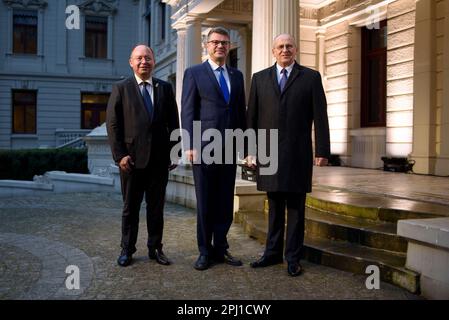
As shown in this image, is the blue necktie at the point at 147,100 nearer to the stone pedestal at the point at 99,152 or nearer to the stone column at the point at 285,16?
the stone column at the point at 285,16

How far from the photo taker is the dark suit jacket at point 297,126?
156 inches

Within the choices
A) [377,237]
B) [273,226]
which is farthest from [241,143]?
[377,237]

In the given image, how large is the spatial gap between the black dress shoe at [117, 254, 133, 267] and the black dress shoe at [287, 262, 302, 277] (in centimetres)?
145

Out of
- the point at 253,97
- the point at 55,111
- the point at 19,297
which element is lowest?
the point at 19,297

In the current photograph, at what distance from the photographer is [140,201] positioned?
4.42 metres

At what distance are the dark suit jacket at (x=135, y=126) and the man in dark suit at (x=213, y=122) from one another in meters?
0.26

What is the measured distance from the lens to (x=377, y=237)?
411 cm

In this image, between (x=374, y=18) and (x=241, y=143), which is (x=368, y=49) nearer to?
(x=374, y=18)

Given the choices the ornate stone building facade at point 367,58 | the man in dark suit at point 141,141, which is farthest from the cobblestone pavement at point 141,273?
the ornate stone building facade at point 367,58

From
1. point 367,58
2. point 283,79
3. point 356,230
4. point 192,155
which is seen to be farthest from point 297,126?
point 367,58

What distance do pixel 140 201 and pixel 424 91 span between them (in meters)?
7.15

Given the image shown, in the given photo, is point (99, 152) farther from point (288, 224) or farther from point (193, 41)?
point (288, 224)

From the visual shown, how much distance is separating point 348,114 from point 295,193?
872 centimetres
